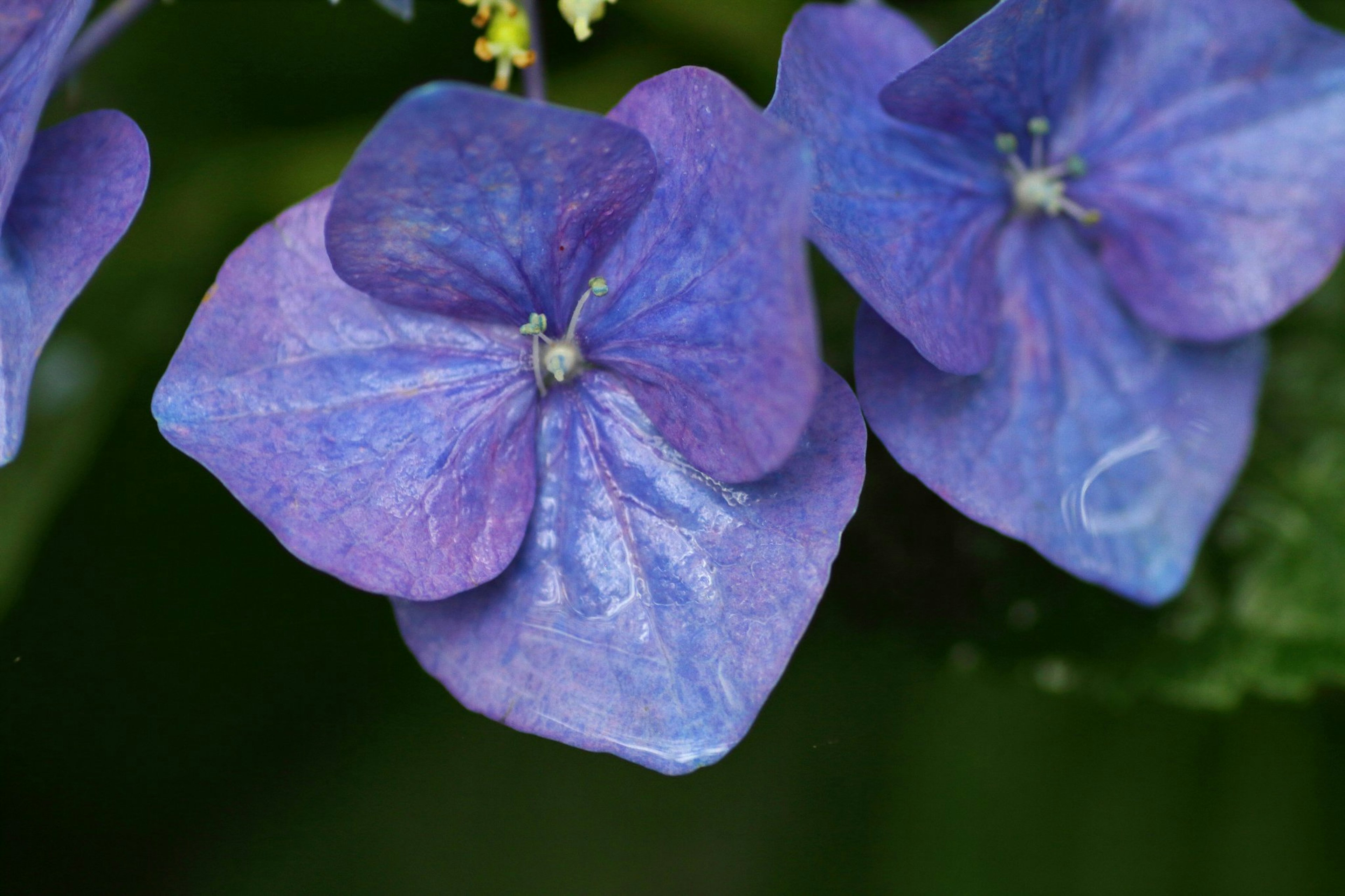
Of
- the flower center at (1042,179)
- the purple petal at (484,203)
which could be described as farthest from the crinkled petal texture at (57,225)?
the flower center at (1042,179)

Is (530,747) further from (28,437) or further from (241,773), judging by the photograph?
(28,437)

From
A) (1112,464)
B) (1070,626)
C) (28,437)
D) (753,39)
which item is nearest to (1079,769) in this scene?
(1070,626)

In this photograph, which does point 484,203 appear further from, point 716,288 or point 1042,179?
point 1042,179

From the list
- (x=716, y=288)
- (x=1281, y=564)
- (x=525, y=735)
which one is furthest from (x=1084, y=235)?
(x=525, y=735)

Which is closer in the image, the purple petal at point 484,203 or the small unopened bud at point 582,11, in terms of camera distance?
the purple petal at point 484,203

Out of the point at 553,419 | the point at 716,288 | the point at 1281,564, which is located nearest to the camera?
the point at 716,288

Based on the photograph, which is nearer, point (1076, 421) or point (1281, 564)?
point (1076, 421)

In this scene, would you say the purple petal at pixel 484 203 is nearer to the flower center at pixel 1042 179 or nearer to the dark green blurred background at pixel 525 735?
the flower center at pixel 1042 179
